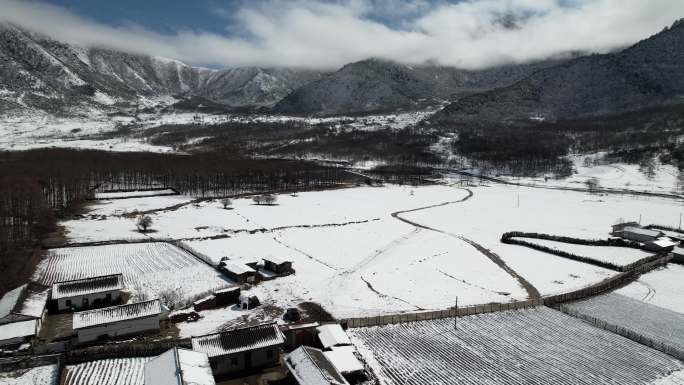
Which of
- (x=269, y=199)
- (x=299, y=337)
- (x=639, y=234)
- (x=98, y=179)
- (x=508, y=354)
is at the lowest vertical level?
(x=508, y=354)

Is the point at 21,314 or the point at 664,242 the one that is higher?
the point at 664,242

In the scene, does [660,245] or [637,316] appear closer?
[637,316]

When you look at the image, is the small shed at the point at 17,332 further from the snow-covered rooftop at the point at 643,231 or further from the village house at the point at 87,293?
the snow-covered rooftop at the point at 643,231

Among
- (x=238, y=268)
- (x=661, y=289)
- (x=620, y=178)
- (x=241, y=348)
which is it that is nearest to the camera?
(x=241, y=348)

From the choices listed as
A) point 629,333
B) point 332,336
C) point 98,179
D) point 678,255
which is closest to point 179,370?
point 332,336

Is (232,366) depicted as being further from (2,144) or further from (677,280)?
(2,144)

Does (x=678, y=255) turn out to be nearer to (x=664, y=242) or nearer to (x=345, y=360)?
(x=664, y=242)

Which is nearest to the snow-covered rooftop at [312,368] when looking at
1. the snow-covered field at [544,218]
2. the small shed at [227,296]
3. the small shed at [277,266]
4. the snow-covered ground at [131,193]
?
the small shed at [227,296]

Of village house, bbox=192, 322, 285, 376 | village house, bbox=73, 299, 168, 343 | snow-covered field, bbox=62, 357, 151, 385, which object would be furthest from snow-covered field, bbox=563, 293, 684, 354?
village house, bbox=73, 299, 168, 343
